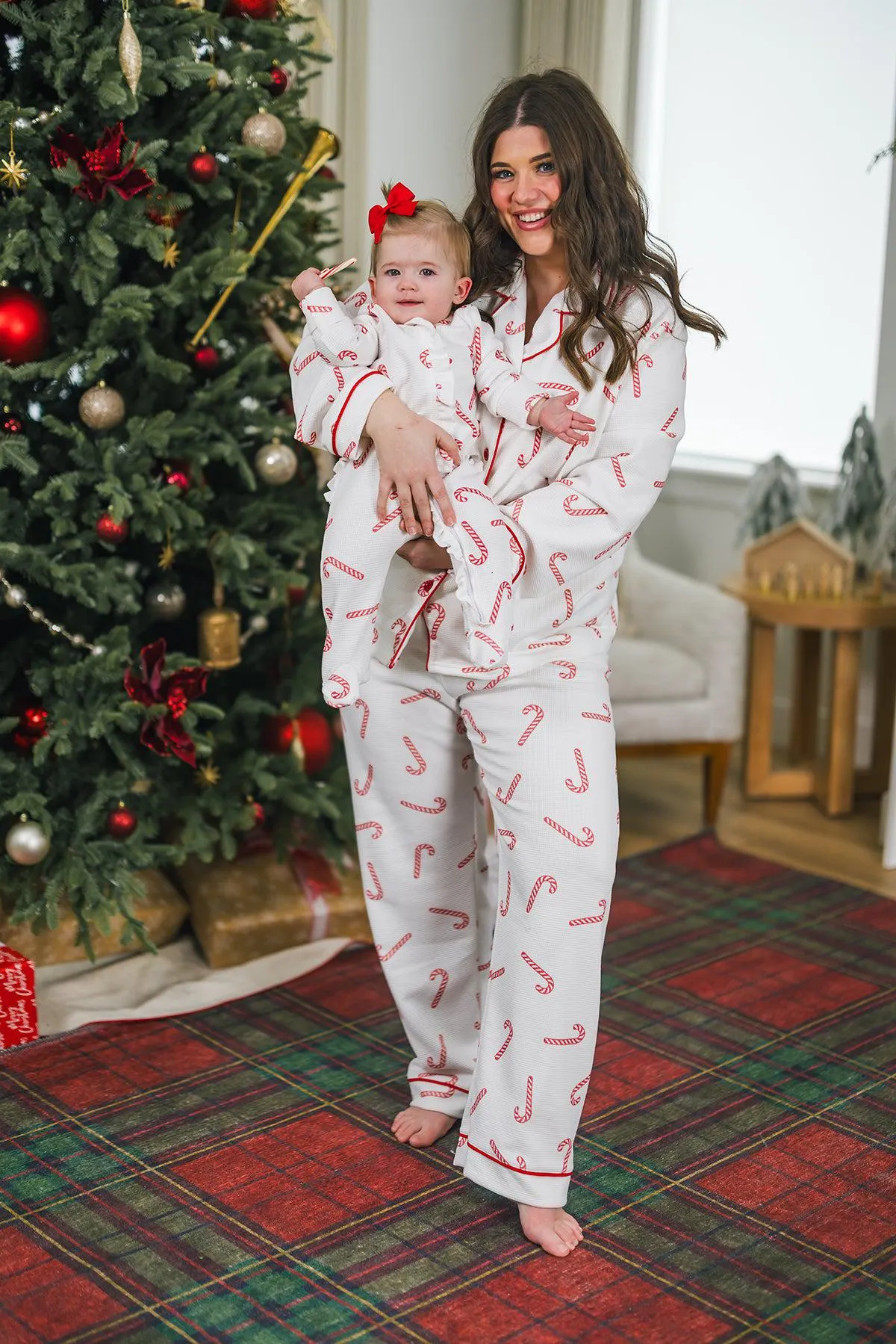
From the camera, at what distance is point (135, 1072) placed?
243 cm

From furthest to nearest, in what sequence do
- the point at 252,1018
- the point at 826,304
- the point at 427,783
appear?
1. the point at 826,304
2. the point at 252,1018
3. the point at 427,783

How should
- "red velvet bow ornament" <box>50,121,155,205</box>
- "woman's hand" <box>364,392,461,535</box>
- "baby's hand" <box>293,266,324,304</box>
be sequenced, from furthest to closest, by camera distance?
"red velvet bow ornament" <box>50,121,155,205</box> < "baby's hand" <box>293,266,324,304</box> < "woman's hand" <box>364,392,461,535</box>

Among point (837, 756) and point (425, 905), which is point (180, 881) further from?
point (837, 756)

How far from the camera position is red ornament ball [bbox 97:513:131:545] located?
2.54 m

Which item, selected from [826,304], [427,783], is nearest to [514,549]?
[427,783]

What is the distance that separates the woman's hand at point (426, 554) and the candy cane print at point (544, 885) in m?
0.43

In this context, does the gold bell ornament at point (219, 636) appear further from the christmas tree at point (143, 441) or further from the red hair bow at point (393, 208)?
the red hair bow at point (393, 208)

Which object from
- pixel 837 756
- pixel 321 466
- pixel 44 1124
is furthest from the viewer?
pixel 837 756

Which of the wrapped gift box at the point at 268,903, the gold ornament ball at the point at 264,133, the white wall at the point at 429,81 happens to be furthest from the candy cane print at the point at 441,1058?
the white wall at the point at 429,81

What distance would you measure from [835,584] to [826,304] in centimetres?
119

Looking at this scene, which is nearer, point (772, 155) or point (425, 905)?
point (425, 905)

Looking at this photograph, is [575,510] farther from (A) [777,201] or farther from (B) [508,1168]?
(A) [777,201]

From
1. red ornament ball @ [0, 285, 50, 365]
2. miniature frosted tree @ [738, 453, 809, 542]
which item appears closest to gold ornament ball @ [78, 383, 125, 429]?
red ornament ball @ [0, 285, 50, 365]

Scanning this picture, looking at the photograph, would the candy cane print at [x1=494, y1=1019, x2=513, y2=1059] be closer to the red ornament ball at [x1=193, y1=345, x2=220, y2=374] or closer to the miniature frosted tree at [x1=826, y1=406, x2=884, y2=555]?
the red ornament ball at [x1=193, y1=345, x2=220, y2=374]
